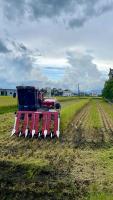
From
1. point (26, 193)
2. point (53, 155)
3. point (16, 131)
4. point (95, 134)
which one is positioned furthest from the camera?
point (95, 134)

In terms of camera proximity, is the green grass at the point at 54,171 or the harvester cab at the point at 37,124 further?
the harvester cab at the point at 37,124

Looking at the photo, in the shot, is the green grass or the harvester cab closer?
the green grass

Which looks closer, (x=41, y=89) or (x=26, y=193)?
(x=26, y=193)

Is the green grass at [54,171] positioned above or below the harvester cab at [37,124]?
below

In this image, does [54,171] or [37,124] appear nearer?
[54,171]

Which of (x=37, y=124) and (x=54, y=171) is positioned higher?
(x=37, y=124)

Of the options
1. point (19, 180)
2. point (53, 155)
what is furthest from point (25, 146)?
point (19, 180)

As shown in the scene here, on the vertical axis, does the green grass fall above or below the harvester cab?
below

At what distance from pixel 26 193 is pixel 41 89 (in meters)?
25.6

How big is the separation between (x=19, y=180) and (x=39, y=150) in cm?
717

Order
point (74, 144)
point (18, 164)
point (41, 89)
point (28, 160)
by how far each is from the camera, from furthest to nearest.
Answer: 1. point (41, 89)
2. point (74, 144)
3. point (28, 160)
4. point (18, 164)

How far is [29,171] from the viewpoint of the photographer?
15.0 meters

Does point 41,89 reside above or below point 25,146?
above

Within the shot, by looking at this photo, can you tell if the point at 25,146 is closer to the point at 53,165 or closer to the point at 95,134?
the point at 53,165
